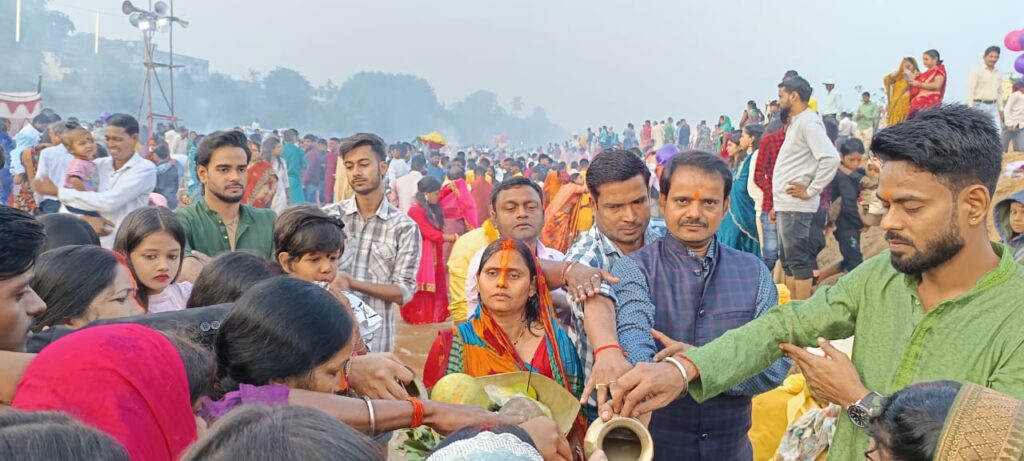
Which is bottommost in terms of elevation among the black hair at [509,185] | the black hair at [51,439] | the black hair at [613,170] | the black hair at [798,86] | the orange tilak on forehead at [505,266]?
the black hair at [51,439]

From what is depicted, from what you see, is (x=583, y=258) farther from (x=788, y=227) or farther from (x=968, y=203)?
(x=788, y=227)

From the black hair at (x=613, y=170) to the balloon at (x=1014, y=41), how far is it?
14.2m

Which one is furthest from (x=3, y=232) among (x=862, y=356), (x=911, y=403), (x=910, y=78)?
(x=910, y=78)

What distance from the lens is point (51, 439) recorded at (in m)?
1.04

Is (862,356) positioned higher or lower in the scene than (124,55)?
lower

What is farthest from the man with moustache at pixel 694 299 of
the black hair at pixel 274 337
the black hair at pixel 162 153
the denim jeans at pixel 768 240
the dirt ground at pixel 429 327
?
the black hair at pixel 162 153

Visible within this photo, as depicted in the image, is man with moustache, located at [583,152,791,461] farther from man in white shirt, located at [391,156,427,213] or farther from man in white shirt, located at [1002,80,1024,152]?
man in white shirt, located at [1002,80,1024,152]

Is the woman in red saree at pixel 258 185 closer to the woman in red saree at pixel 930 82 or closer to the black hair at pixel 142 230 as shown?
the black hair at pixel 142 230

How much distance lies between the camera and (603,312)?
7.95 ft

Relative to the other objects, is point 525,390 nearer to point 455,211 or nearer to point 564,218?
point 564,218

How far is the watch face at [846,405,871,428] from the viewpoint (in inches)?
70.3

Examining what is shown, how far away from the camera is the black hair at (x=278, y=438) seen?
102cm

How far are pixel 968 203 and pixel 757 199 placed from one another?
636 cm

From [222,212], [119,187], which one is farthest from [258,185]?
[222,212]
